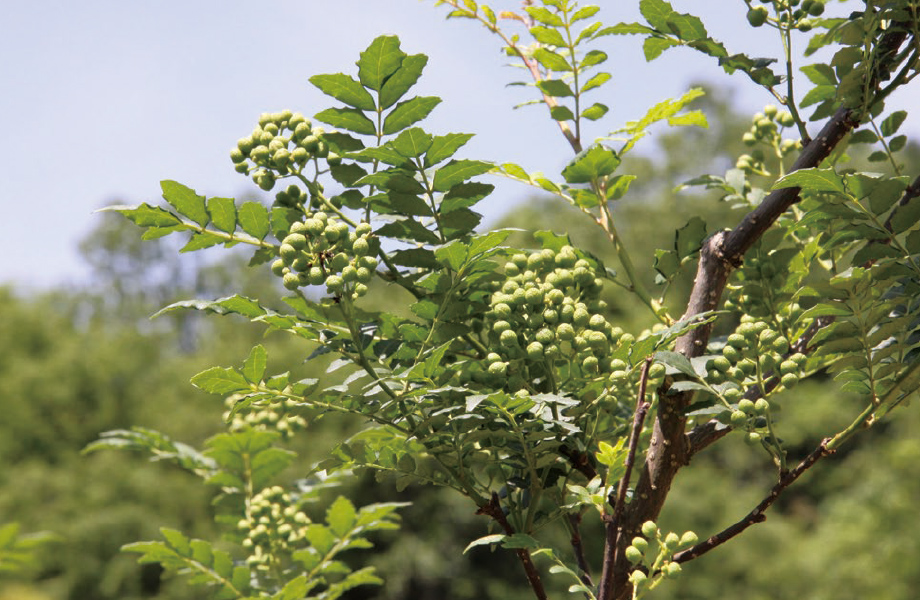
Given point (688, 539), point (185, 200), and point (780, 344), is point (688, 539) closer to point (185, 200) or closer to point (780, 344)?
point (780, 344)

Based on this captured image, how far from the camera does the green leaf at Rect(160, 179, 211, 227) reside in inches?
49.4

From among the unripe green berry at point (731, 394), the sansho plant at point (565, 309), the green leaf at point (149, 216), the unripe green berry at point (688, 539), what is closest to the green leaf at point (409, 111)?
the sansho plant at point (565, 309)

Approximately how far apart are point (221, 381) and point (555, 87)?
2.24 ft

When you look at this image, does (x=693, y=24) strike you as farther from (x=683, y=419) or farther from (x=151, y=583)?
(x=151, y=583)

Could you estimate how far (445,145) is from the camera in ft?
4.04

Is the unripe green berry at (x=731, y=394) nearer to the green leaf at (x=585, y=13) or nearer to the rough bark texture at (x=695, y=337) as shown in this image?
the rough bark texture at (x=695, y=337)

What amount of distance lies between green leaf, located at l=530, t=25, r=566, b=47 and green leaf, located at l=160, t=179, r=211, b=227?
22.9 inches

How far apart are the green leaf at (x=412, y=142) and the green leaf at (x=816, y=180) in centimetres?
45

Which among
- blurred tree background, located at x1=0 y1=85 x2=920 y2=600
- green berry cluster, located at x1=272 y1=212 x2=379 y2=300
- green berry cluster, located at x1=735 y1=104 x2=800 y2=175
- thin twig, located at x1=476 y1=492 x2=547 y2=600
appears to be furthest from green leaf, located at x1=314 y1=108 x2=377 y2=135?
blurred tree background, located at x1=0 y1=85 x2=920 y2=600

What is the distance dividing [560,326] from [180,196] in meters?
0.55

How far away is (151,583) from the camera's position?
1068 inches

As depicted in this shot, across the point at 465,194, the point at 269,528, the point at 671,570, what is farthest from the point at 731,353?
the point at 269,528

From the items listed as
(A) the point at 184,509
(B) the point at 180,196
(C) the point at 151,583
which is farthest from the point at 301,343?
(B) the point at 180,196

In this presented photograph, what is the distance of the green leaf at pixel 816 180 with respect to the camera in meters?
1.04
